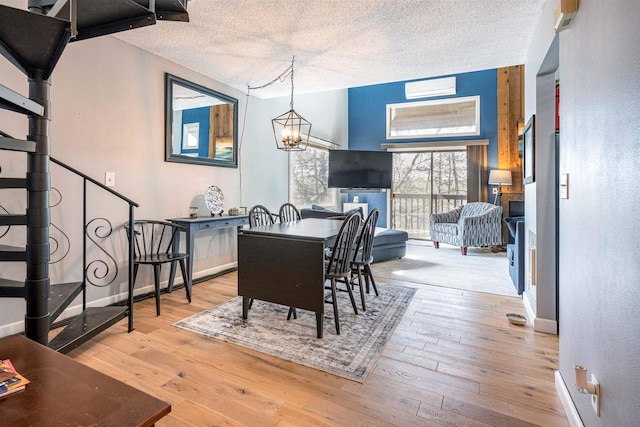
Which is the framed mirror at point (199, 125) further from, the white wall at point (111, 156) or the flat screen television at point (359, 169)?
the flat screen television at point (359, 169)

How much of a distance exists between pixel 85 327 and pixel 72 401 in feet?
5.89

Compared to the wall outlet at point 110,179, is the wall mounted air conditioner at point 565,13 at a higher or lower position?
higher

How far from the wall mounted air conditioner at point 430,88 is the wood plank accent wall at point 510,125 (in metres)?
0.89

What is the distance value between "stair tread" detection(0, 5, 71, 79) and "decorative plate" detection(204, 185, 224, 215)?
2.31 metres

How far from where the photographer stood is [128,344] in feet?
7.62

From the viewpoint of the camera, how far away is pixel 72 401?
2.55 ft

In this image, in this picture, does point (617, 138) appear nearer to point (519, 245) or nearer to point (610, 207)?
point (610, 207)

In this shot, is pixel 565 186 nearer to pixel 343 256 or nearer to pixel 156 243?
pixel 343 256

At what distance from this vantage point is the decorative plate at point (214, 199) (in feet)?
12.7

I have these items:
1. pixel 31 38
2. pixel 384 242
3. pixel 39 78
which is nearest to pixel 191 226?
pixel 39 78

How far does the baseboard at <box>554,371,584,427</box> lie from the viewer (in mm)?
1496

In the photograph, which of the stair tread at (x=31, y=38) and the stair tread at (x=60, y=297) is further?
the stair tread at (x=60, y=297)

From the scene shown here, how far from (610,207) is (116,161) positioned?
3467 mm

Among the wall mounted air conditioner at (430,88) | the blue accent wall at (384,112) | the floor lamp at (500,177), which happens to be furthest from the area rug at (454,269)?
the wall mounted air conditioner at (430,88)
